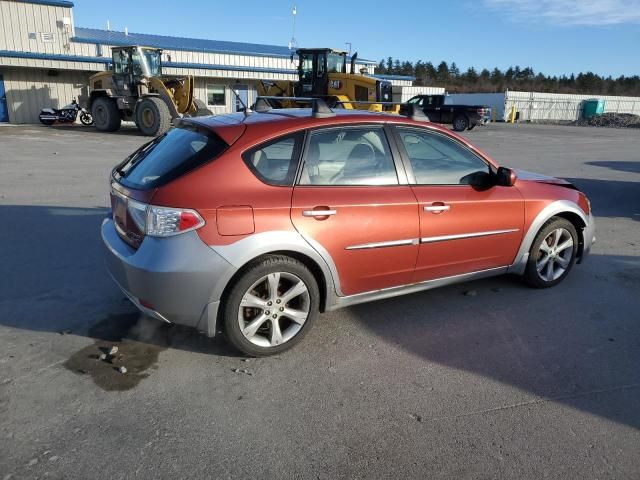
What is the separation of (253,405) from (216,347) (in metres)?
0.75

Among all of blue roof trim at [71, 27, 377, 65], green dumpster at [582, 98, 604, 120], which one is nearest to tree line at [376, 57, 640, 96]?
green dumpster at [582, 98, 604, 120]

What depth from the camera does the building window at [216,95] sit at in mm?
31108

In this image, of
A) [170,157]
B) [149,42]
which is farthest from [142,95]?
[170,157]

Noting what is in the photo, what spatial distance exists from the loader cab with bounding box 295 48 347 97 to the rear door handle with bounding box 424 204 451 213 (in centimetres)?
1902

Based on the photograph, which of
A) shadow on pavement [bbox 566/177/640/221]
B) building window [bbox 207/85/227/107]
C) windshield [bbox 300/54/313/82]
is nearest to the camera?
shadow on pavement [bbox 566/177/640/221]

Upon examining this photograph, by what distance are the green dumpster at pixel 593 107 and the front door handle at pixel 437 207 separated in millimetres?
56885

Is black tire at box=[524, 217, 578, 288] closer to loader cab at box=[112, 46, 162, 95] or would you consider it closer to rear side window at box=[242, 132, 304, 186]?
rear side window at box=[242, 132, 304, 186]

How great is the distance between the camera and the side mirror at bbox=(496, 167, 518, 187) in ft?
13.8

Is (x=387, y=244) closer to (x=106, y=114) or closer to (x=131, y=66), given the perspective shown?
(x=131, y=66)

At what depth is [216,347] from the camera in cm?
358

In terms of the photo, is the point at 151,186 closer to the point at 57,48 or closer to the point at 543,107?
the point at 57,48

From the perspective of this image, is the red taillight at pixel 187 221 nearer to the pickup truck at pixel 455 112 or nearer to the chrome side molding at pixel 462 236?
the chrome side molding at pixel 462 236

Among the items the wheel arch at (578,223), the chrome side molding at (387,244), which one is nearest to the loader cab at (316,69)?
the wheel arch at (578,223)

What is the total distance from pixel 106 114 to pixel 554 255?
21.2m
